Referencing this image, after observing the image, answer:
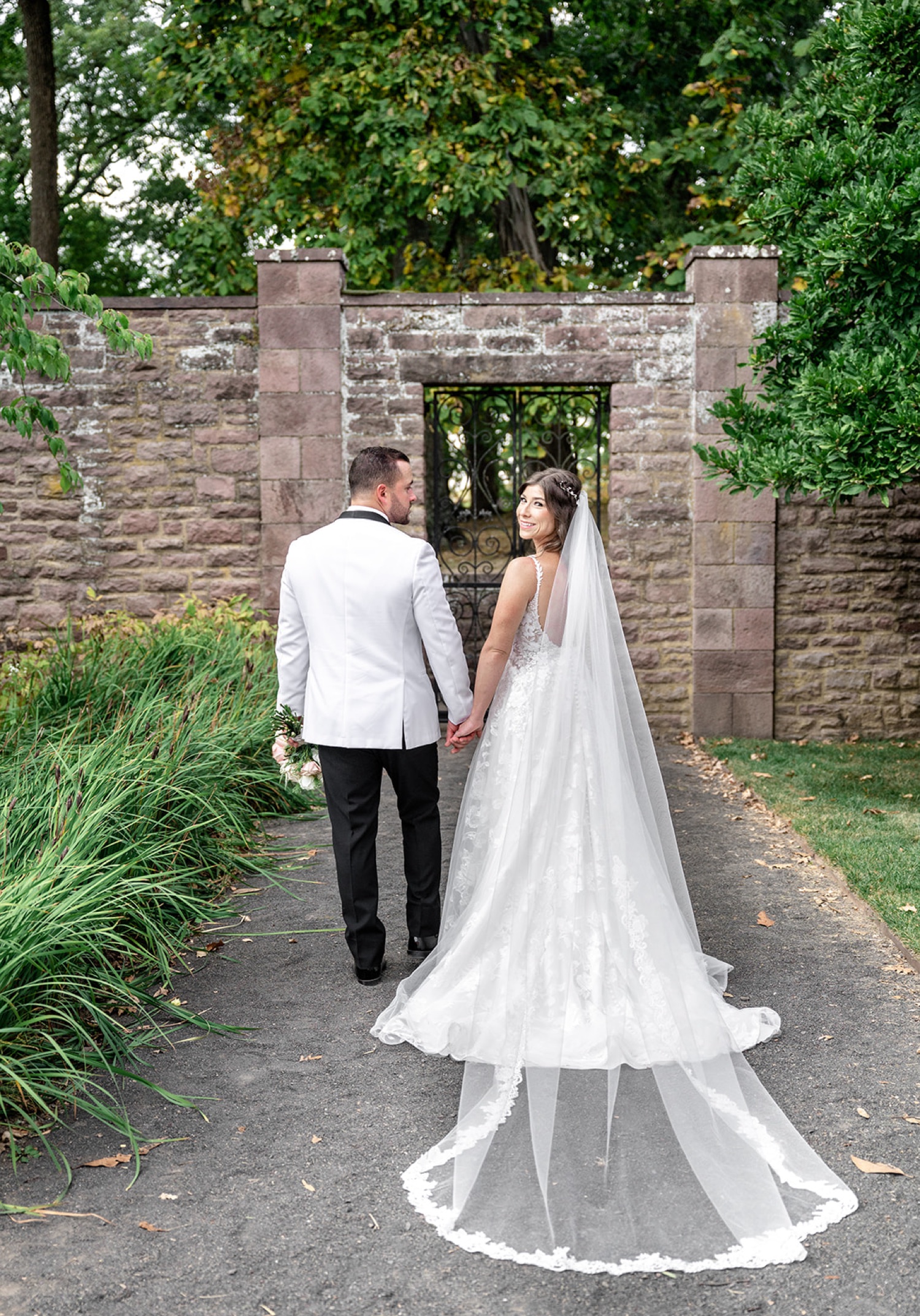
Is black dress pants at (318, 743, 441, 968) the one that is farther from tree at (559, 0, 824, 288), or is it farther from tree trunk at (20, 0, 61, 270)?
tree trunk at (20, 0, 61, 270)

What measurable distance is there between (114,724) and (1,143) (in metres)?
16.4

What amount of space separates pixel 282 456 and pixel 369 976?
5.62 m

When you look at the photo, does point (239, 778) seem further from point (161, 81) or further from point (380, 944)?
point (161, 81)

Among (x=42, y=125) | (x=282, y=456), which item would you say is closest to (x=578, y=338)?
(x=282, y=456)

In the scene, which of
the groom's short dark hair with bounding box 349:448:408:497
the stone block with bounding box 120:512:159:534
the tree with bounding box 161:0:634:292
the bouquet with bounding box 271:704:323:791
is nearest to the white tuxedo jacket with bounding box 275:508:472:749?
the groom's short dark hair with bounding box 349:448:408:497

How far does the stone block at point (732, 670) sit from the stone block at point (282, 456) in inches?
139

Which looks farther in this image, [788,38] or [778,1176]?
[788,38]

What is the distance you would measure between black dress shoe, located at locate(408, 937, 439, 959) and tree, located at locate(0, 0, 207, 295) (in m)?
14.7

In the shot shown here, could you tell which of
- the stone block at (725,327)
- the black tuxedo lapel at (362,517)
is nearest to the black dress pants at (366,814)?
the black tuxedo lapel at (362,517)

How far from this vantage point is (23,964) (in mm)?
3395

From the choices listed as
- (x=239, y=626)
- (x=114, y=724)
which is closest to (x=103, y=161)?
(x=239, y=626)

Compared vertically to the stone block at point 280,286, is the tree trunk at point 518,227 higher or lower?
higher

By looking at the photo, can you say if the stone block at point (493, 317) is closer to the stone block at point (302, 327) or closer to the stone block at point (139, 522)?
the stone block at point (302, 327)

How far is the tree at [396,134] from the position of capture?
11.7m
